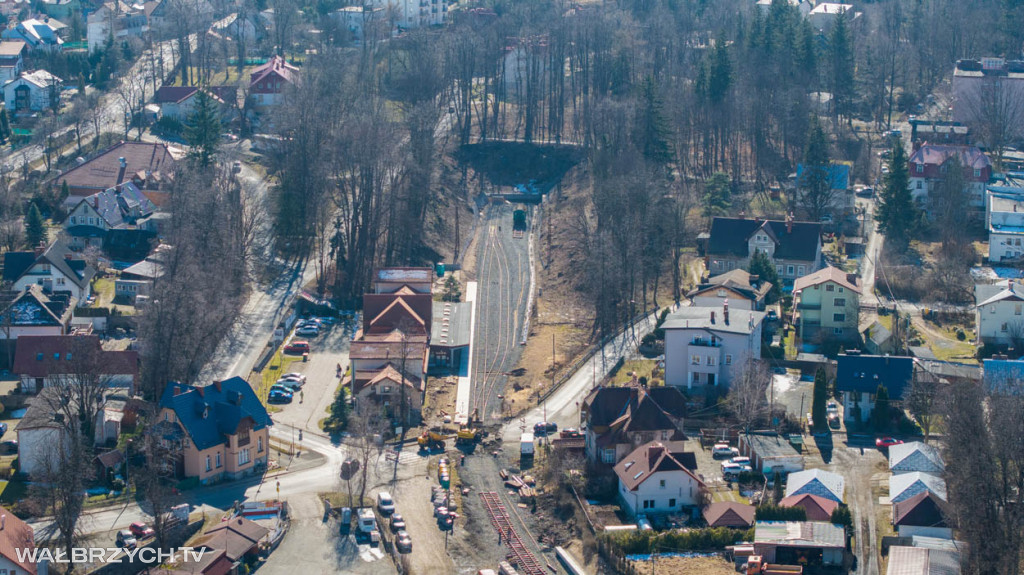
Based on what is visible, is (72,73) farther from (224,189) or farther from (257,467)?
(257,467)

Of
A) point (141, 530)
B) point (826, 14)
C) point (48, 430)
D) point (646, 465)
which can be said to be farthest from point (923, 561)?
point (826, 14)

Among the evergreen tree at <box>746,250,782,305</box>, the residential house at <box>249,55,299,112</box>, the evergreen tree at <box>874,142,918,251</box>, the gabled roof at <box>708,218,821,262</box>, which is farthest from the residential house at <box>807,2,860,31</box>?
the evergreen tree at <box>746,250,782,305</box>

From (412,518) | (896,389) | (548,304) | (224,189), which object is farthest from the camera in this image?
(224,189)

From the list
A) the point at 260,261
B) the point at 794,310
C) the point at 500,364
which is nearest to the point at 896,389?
the point at 794,310

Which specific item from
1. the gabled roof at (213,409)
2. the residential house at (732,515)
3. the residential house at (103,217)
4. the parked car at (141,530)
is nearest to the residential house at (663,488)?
the residential house at (732,515)

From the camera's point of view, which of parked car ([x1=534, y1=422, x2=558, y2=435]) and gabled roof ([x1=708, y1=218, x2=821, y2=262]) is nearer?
parked car ([x1=534, y1=422, x2=558, y2=435])

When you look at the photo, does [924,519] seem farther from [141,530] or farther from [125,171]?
[125,171]

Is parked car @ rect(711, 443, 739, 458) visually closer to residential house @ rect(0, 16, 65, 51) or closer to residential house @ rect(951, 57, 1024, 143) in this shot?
residential house @ rect(951, 57, 1024, 143)
